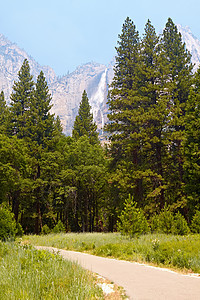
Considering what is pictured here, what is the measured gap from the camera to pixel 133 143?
950 inches

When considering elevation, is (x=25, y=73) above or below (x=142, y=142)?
above

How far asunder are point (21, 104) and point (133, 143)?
2068cm

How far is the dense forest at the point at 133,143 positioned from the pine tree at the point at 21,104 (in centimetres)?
14

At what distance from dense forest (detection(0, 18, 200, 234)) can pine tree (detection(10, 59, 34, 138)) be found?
14 centimetres

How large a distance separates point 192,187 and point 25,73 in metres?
30.1

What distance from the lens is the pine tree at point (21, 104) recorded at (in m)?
35.2

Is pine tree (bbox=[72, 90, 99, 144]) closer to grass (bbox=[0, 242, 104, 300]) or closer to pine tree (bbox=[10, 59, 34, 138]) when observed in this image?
pine tree (bbox=[10, 59, 34, 138])

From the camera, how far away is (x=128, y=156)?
26.6m

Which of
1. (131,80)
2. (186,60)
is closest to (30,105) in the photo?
(131,80)

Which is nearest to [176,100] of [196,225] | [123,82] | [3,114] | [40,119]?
[123,82]

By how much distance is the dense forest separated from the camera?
2288 centimetres

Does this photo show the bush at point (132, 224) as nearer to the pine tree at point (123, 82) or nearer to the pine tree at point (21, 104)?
the pine tree at point (123, 82)

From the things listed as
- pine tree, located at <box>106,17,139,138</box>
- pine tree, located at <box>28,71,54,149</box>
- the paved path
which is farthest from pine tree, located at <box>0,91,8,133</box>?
the paved path

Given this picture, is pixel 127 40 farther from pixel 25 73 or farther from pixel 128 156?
pixel 25 73
